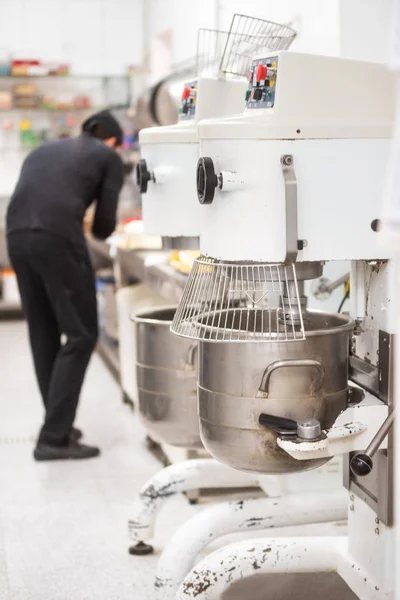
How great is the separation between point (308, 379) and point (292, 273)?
222 millimetres

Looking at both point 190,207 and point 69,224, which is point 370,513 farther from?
point 69,224

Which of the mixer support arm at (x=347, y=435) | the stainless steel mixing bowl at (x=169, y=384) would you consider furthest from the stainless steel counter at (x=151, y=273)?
the mixer support arm at (x=347, y=435)

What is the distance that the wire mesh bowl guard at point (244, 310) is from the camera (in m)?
1.88

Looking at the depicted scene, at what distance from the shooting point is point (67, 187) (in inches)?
146

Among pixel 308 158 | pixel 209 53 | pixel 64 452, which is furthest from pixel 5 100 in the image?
pixel 308 158

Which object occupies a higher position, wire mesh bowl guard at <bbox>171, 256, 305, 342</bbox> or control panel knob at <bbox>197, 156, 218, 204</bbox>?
control panel knob at <bbox>197, 156, 218, 204</bbox>

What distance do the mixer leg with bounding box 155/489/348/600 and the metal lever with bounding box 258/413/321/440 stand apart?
2.09ft

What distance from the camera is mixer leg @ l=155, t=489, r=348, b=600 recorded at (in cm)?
238

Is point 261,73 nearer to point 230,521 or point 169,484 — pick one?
point 230,521

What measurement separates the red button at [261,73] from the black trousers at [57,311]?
1.97 m

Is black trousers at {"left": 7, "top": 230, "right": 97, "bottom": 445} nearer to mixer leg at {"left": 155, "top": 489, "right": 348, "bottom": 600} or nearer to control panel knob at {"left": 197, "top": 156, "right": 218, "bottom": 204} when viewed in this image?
mixer leg at {"left": 155, "top": 489, "right": 348, "bottom": 600}

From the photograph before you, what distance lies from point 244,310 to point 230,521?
24.4 inches

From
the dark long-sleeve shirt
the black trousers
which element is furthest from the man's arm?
the black trousers

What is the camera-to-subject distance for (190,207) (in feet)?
Result: 8.29
